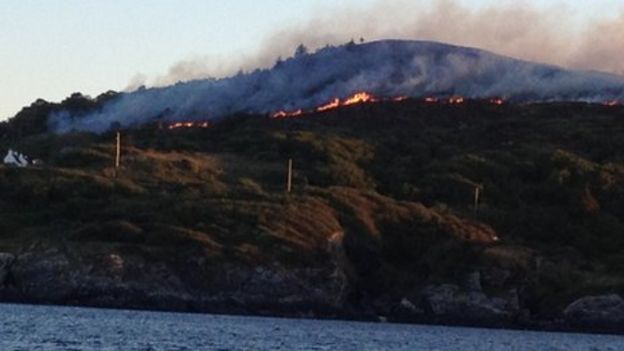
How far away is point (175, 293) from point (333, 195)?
3507 centimetres

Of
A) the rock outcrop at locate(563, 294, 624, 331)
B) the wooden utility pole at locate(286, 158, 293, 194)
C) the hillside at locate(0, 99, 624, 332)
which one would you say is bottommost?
the rock outcrop at locate(563, 294, 624, 331)

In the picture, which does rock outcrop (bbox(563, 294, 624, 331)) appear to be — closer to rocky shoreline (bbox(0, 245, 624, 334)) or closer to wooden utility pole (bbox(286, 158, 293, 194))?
rocky shoreline (bbox(0, 245, 624, 334))

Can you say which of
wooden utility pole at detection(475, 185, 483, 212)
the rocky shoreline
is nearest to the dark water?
the rocky shoreline

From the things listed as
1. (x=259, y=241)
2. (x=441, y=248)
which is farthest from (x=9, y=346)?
(x=441, y=248)

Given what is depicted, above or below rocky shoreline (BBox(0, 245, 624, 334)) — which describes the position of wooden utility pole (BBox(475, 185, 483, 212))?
above

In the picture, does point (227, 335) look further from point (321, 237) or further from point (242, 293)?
point (321, 237)

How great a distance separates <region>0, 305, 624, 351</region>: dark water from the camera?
292 ft

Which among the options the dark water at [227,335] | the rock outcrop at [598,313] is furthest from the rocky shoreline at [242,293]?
the dark water at [227,335]

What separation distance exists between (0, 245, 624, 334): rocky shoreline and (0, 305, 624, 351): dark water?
116 inches

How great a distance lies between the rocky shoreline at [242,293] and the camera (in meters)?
136

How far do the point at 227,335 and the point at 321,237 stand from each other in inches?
1793

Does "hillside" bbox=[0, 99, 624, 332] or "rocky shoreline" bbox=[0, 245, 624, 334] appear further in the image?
"hillside" bbox=[0, 99, 624, 332]

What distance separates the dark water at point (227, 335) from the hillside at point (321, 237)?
482 centimetres

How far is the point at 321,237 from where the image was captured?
14938cm
